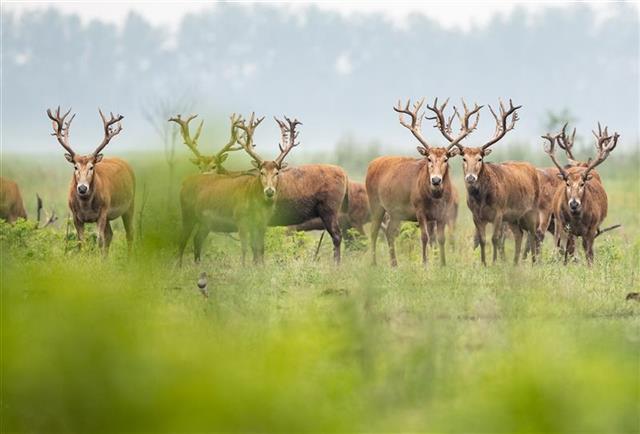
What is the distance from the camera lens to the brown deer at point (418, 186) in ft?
67.4

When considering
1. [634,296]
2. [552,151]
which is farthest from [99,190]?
[634,296]

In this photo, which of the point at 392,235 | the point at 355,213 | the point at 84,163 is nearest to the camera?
the point at 84,163

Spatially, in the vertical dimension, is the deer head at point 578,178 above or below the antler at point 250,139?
below

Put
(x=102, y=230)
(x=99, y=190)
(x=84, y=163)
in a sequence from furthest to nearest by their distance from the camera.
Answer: (x=99, y=190), (x=84, y=163), (x=102, y=230)

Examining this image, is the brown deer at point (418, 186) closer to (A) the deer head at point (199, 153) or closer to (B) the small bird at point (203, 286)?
(A) the deer head at point (199, 153)

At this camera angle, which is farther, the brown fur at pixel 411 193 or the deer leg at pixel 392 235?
the deer leg at pixel 392 235

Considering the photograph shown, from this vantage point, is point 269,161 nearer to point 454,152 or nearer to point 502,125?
point 454,152

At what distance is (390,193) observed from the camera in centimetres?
2181

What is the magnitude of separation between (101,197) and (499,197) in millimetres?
5055

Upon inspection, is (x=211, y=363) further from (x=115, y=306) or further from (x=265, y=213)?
(x=265, y=213)

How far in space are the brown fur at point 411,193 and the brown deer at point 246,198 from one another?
1508mm

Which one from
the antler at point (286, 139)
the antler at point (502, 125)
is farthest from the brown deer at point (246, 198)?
the antler at point (502, 125)

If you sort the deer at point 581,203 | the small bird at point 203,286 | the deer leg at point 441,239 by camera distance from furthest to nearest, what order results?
1. the deer at point 581,203
2. the deer leg at point 441,239
3. the small bird at point 203,286

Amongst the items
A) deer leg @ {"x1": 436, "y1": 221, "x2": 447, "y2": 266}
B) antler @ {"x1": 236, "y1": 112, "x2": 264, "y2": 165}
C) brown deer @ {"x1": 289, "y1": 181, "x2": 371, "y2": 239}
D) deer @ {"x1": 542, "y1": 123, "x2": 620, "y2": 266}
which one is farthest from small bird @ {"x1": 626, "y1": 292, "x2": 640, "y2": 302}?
brown deer @ {"x1": 289, "y1": 181, "x2": 371, "y2": 239}
